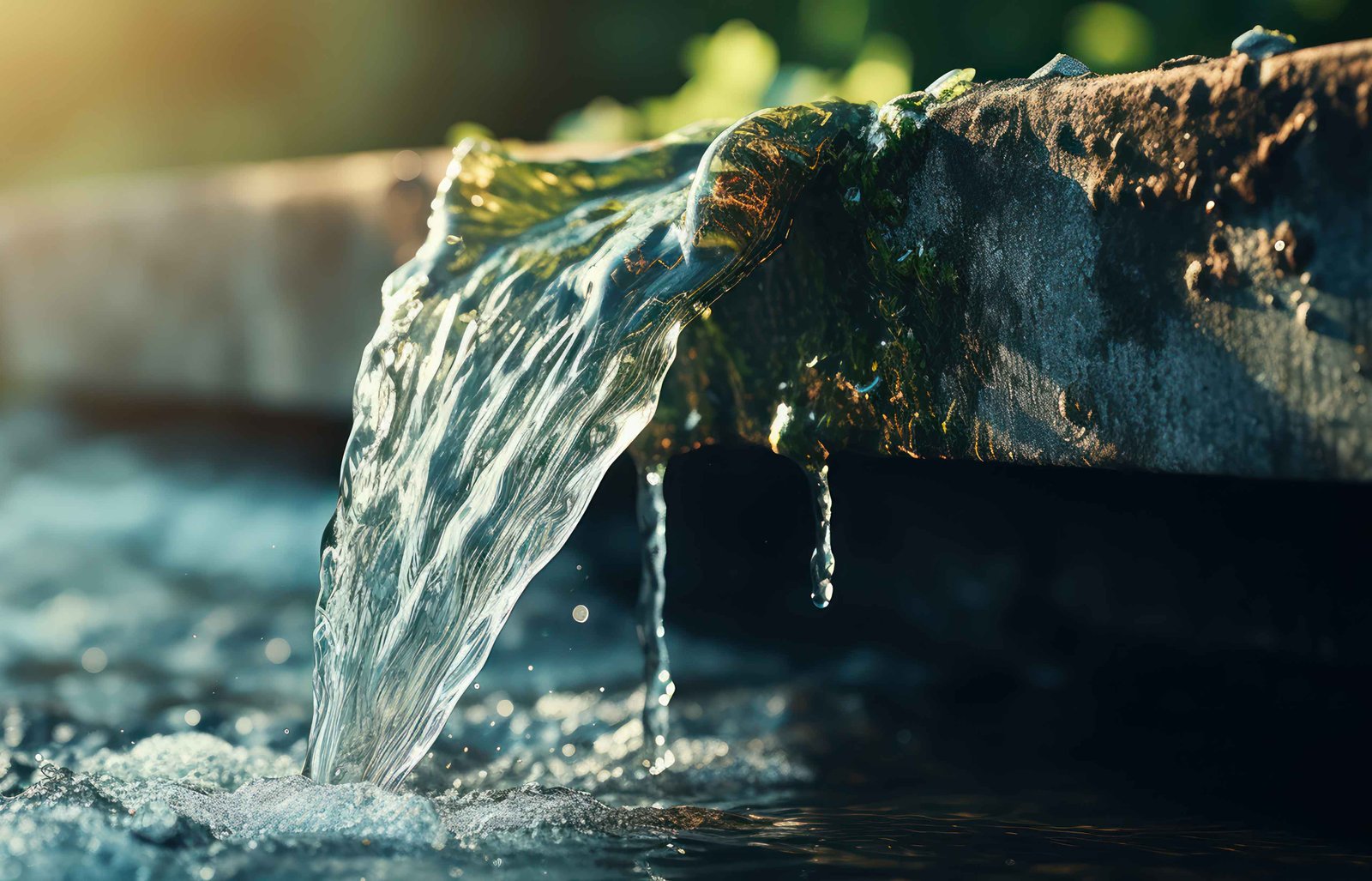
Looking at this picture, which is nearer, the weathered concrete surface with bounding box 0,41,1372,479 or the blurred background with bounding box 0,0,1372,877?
the weathered concrete surface with bounding box 0,41,1372,479

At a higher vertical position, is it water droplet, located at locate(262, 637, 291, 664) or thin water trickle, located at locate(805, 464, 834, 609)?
thin water trickle, located at locate(805, 464, 834, 609)

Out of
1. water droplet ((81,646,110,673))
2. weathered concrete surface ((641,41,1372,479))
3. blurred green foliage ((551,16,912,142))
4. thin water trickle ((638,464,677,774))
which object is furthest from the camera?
blurred green foliage ((551,16,912,142))

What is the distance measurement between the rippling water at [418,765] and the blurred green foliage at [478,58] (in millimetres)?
1900

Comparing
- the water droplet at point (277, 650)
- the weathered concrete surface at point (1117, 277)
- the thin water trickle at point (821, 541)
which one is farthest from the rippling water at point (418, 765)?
the weathered concrete surface at point (1117, 277)

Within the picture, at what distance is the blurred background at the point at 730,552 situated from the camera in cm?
252

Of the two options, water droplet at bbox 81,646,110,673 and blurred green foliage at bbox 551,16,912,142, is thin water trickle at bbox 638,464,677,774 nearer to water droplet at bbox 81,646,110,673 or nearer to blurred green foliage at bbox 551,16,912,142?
water droplet at bbox 81,646,110,673

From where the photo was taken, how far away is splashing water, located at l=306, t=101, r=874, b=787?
6.50 feet

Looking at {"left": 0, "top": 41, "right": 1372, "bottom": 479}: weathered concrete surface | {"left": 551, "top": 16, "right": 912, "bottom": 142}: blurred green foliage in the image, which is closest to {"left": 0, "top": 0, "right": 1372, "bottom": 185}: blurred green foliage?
{"left": 551, "top": 16, "right": 912, "bottom": 142}: blurred green foliage

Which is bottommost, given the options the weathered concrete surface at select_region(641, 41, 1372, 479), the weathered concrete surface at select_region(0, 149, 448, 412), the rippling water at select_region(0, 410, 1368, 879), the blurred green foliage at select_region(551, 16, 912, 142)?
the rippling water at select_region(0, 410, 1368, 879)

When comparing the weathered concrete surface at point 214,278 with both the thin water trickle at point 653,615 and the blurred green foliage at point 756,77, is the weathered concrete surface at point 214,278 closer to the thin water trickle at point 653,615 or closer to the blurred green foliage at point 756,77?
the blurred green foliage at point 756,77

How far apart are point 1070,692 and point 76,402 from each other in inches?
158

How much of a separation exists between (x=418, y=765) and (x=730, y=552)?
1214 millimetres

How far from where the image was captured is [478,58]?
8.71 metres

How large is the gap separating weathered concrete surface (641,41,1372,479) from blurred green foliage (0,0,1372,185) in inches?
79.0
